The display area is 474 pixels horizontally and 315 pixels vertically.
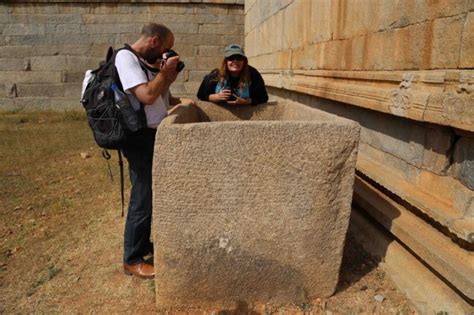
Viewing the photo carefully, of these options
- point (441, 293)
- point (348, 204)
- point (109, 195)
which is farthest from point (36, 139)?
point (441, 293)

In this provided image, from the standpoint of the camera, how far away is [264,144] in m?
2.11

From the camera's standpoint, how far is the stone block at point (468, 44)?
6.57ft

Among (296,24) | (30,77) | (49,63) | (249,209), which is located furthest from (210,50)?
(249,209)

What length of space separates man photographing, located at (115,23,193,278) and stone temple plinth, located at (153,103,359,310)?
34 cm

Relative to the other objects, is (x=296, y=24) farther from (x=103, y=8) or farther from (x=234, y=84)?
(x=103, y=8)

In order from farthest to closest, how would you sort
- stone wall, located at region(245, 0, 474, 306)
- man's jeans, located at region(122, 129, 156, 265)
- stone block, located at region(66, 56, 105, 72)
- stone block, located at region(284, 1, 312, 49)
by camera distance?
stone block, located at region(66, 56, 105, 72) < stone block, located at region(284, 1, 312, 49) < man's jeans, located at region(122, 129, 156, 265) < stone wall, located at region(245, 0, 474, 306)

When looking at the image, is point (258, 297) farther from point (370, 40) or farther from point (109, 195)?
point (109, 195)

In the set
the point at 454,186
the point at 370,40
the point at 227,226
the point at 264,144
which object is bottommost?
the point at 227,226

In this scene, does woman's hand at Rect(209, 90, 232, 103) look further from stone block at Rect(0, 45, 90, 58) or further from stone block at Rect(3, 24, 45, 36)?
stone block at Rect(3, 24, 45, 36)

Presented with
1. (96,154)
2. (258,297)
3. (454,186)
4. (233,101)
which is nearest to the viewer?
(454,186)

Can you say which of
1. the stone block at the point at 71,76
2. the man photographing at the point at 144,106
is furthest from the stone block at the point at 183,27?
the man photographing at the point at 144,106

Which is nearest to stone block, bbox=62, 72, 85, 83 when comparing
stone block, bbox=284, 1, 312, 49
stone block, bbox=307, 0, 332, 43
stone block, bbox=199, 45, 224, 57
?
stone block, bbox=199, 45, 224, 57

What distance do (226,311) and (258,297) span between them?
0.70 feet

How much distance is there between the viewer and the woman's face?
135 inches
